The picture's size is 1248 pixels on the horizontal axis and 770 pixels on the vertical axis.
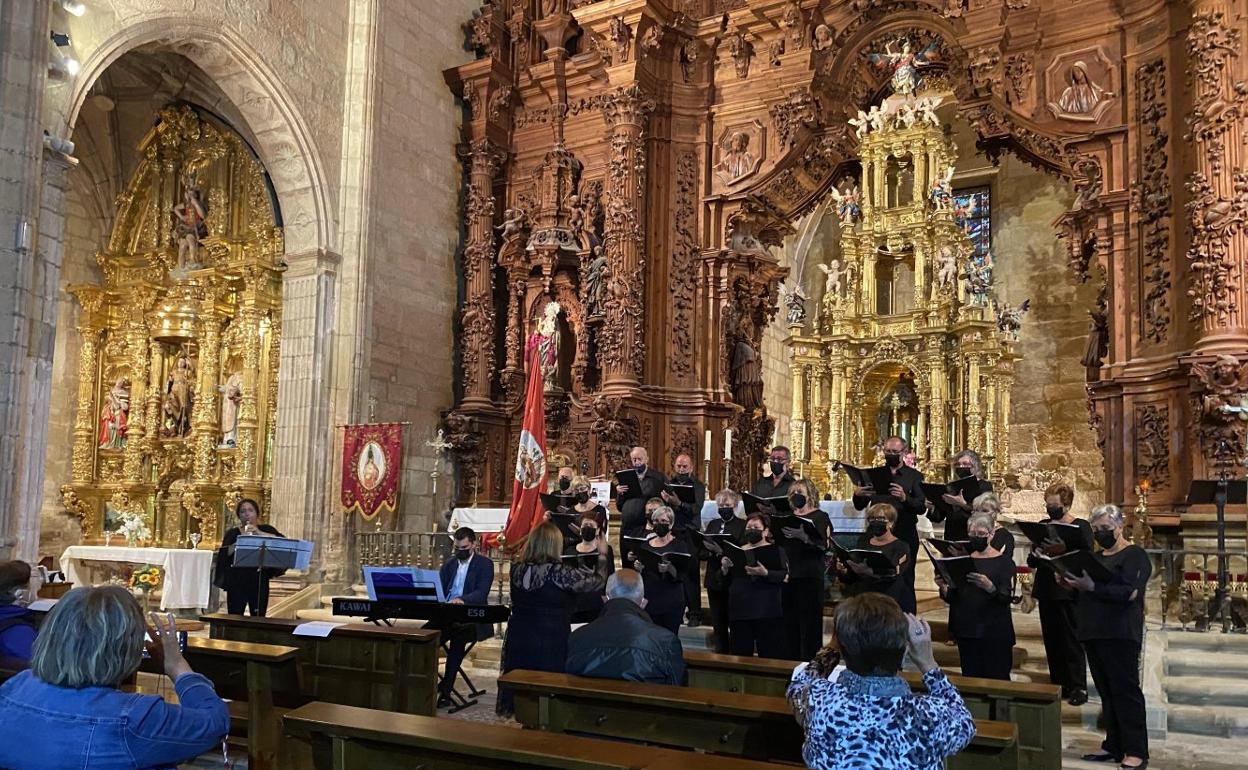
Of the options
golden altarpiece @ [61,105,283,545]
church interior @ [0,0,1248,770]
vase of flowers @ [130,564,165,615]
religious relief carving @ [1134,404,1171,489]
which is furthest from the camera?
golden altarpiece @ [61,105,283,545]

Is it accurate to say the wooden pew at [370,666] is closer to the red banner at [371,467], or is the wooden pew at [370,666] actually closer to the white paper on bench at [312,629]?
the white paper on bench at [312,629]

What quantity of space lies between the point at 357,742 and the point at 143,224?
→ 13027 mm

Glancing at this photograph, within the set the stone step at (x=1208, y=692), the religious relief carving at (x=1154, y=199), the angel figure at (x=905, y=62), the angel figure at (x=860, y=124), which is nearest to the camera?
the stone step at (x=1208, y=692)

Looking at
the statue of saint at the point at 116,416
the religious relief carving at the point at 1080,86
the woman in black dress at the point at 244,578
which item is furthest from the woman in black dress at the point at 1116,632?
the statue of saint at the point at 116,416

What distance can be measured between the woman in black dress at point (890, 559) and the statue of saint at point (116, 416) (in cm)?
1131

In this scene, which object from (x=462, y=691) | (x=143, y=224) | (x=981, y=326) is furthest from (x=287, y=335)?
(x=981, y=326)

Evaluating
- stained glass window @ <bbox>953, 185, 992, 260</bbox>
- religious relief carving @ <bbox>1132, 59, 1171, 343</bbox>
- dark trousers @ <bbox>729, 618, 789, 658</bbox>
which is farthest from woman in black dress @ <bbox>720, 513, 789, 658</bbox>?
stained glass window @ <bbox>953, 185, 992, 260</bbox>

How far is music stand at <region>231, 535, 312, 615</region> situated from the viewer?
8016 millimetres

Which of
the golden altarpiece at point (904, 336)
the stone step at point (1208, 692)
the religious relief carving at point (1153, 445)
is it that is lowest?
the stone step at point (1208, 692)

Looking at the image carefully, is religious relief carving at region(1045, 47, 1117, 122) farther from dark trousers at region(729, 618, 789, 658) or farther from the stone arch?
the stone arch

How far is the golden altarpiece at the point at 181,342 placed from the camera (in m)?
13.7

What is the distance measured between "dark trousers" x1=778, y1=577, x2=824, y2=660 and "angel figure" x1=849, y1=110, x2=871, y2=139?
7.55m

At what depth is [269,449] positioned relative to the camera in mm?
13508

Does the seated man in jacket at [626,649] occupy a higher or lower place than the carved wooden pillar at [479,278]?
lower
